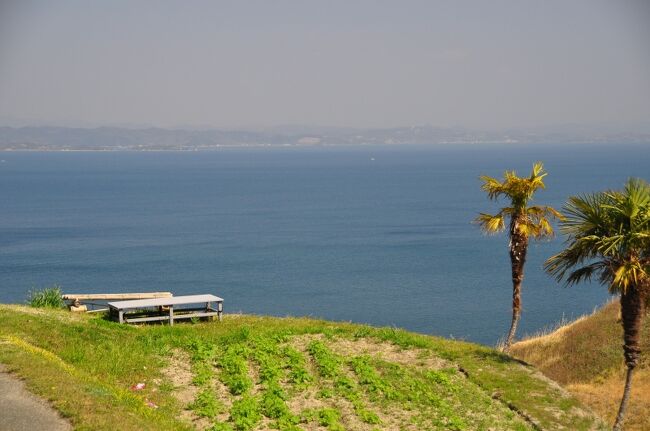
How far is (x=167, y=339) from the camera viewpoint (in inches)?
1129

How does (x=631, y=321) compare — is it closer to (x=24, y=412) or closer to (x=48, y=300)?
(x=24, y=412)

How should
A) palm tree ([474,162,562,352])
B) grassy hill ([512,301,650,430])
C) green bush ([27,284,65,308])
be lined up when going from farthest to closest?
green bush ([27,284,65,308]) → grassy hill ([512,301,650,430]) → palm tree ([474,162,562,352])

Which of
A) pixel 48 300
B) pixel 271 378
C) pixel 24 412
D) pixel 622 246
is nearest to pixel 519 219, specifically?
pixel 622 246

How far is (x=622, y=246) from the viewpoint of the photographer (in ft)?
79.4

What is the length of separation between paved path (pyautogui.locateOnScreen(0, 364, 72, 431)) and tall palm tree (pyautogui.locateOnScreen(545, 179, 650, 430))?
15267 mm

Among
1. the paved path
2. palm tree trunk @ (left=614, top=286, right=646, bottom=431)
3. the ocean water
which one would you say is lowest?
the ocean water

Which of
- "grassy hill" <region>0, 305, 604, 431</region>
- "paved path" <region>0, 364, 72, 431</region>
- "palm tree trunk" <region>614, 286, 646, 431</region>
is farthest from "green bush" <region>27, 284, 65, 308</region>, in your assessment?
"palm tree trunk" <region>614, 286, 646, 431</region>

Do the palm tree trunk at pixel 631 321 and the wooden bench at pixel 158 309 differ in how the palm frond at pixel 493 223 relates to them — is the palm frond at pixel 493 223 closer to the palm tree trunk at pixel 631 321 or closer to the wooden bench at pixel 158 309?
the palm tree trunk at pixel 631 321

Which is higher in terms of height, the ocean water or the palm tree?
the palm tree

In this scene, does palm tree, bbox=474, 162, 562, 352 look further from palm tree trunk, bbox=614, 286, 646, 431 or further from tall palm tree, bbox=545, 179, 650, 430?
palm tree trunk, bbox=614, 286, 646, 431

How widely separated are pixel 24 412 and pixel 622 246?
18.0 metres

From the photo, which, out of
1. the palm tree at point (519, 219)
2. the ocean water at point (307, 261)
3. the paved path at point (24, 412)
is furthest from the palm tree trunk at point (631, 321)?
the ocean water at point (307, 261)

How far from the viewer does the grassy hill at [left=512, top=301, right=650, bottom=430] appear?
30719mm

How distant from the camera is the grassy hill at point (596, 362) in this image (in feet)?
101
